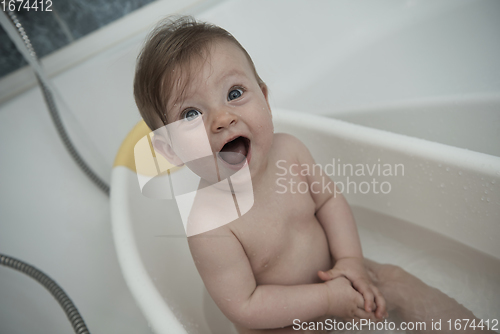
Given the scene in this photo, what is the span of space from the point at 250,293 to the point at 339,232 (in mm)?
191

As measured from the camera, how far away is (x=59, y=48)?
929mm

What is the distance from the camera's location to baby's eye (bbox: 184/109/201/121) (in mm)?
316

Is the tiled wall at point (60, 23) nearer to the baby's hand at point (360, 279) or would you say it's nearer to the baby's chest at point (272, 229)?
the baby's chest at point (272, 229)

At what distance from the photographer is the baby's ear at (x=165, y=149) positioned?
14.5 inches

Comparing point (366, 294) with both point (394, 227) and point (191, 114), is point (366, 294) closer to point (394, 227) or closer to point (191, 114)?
point (394, 227)

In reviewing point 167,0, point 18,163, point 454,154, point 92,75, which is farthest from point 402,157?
point 18,163

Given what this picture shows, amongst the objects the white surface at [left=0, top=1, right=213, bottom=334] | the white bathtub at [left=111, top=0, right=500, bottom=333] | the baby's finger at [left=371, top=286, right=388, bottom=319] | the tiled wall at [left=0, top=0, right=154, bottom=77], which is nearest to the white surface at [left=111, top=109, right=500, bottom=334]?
the white bathtub at [left=111, top=0, right=500, bottom=333]

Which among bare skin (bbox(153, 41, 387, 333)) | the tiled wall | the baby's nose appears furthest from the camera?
the tiled wall

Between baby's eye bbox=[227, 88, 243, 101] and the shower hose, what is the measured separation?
46cm

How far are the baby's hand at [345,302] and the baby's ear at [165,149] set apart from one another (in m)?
0.28

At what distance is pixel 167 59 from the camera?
345mm

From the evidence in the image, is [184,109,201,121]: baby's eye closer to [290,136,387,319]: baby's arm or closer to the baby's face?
the baby's face

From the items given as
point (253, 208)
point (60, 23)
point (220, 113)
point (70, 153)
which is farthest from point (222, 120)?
point (60, 23)

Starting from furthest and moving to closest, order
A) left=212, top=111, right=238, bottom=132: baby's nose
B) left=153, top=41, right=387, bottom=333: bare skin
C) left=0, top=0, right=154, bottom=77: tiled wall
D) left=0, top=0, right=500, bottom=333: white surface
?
left=0, top=0, right=154, bottom=77: tiled wall, left=0, top=0, right=500, bottom=333: white surface, left=153, top=41, right=387, bottom=333: bare skin, left=212, top=111, right=238, bottom=132: baby's nose
